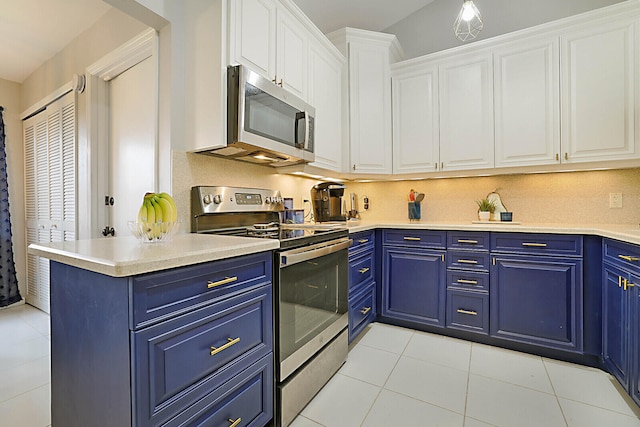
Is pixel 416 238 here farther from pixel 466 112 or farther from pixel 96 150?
pixel 96 150

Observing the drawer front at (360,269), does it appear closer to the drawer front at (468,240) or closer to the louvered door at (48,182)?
the drawer front at (468,240)

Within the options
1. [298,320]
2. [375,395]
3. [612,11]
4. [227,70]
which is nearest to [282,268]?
[298,320]

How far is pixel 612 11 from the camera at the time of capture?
2.14 meters

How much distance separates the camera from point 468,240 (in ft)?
7.52

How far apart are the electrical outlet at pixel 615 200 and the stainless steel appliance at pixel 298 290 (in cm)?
216

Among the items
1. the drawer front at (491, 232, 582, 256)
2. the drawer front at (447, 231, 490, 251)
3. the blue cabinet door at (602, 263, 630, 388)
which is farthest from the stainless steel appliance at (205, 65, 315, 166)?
the blue cabinet door at (602, 263, 630, 388)

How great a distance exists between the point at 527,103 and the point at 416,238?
1.40m

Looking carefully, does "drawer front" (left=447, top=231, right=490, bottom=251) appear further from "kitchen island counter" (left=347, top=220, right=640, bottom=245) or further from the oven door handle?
the oven door handle

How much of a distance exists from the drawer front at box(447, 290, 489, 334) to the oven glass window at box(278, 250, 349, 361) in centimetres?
92

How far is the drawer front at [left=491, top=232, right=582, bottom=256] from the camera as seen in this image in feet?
6.53

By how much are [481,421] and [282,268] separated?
1207 mm

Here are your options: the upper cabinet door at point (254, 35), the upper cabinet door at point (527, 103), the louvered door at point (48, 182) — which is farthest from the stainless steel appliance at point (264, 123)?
the louvered door at point (48, 182)

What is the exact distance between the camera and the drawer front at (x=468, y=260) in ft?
7.35

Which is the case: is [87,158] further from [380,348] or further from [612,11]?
[612,11]
